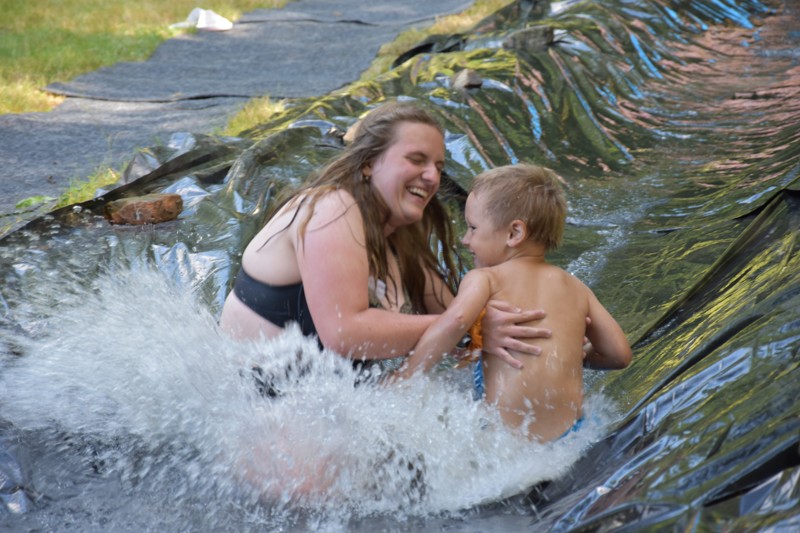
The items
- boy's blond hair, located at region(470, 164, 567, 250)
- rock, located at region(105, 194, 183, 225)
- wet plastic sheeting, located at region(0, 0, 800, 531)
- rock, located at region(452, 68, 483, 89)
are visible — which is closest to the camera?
wet plastic sheeting, located at region(0, 0, 800, 531)

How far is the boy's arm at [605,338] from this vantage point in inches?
113

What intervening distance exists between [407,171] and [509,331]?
597mm

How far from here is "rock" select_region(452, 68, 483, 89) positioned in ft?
18.8

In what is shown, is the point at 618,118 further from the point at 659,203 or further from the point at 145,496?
the point at 145,496

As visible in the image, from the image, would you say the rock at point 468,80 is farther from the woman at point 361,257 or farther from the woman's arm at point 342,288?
the woman's arm at point 342,288

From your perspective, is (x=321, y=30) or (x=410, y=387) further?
(x=321, y=30)

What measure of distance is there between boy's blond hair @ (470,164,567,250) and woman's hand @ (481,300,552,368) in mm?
256

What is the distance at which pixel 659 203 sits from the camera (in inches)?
196

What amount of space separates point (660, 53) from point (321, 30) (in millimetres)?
5190

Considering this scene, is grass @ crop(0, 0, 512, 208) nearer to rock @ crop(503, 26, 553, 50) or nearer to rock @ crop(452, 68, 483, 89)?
rock @ crop(452, 68, 483, 89)

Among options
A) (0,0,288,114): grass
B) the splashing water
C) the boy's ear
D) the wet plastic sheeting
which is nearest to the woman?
the splashing water

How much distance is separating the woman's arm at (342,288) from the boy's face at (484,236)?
1.14 feet

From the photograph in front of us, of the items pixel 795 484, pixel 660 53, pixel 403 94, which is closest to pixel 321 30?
pixel 660 53

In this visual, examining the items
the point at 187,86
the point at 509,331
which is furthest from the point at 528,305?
the point at 187,86
